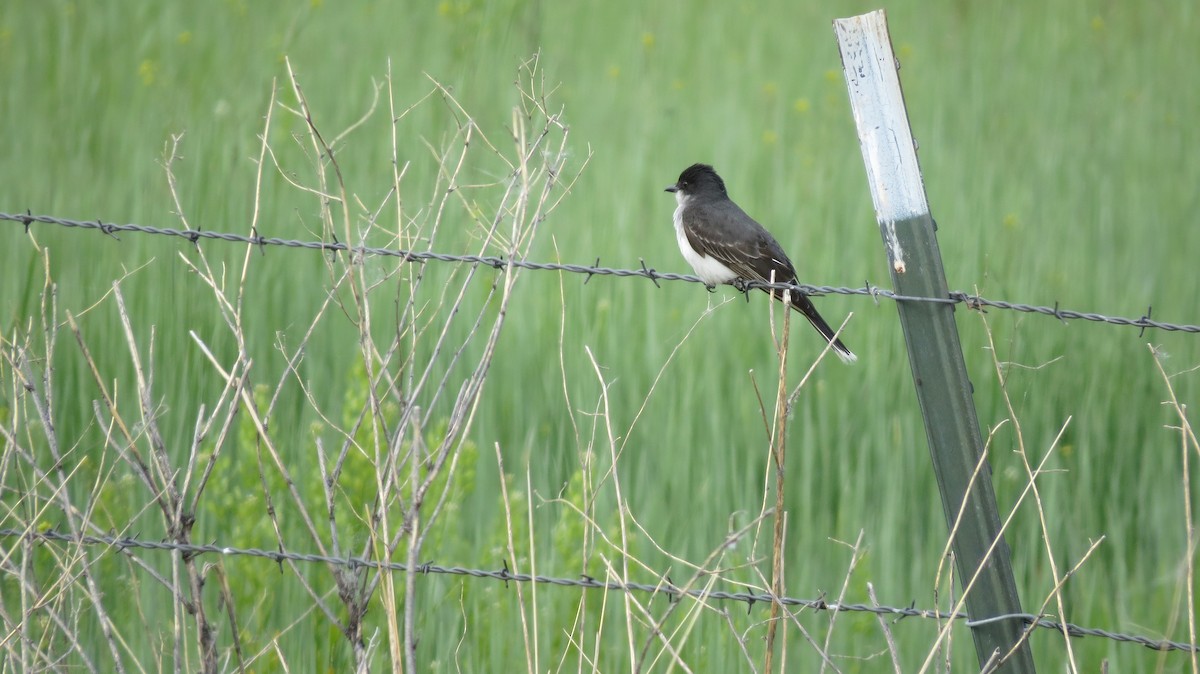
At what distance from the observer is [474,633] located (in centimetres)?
407

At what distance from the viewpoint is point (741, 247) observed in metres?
5.14

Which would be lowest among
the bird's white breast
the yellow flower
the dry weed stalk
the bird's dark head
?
the dry weed stalk

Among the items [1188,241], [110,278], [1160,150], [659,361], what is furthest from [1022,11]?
[110,278]

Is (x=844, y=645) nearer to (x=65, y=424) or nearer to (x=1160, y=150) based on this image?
(x=65, y=424)

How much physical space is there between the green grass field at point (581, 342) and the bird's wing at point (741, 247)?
585 mm

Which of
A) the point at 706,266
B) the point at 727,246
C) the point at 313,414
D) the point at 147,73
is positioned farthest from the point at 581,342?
the point at 147,73

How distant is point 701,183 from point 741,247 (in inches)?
34.6

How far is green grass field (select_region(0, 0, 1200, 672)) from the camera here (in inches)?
159

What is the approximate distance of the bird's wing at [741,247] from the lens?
5.08 metres

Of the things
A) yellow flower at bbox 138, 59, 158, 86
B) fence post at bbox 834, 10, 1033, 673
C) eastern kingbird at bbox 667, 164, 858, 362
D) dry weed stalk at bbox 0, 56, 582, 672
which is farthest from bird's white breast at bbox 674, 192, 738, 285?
yellow flower at bbox 138, 59, 158, 86

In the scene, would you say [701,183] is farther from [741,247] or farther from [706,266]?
[741,247]

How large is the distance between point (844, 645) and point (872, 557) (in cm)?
48

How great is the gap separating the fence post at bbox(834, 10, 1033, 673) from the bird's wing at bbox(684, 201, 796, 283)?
2.17 meters

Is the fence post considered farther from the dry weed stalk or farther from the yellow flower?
the yellow flower
